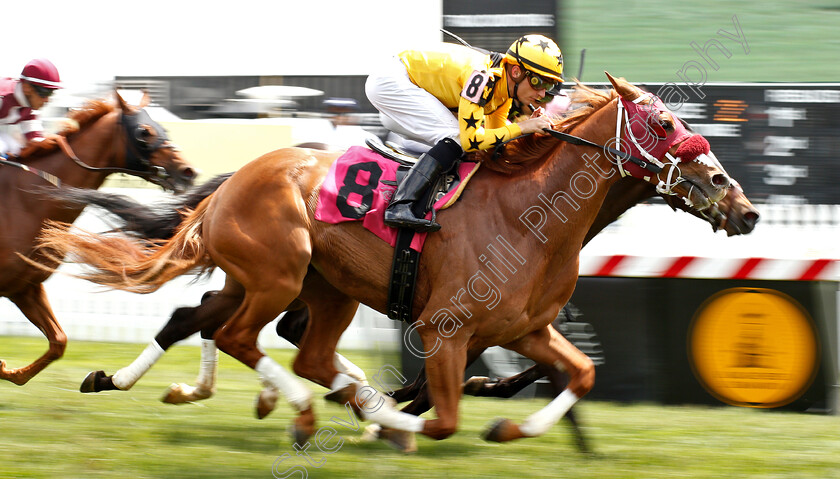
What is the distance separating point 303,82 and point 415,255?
3648 millimetres

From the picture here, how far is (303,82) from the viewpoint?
748 centimetres

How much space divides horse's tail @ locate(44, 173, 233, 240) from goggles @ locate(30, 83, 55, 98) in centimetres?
93

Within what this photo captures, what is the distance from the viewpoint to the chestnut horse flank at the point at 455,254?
4.09 m

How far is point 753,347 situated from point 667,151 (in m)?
1.80

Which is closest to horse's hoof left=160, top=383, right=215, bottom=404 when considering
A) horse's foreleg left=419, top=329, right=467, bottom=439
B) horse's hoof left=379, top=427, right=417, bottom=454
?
horse's hoof left=379, top=427, right=417, bottom=454

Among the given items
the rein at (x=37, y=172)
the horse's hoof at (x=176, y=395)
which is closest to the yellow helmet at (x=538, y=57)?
the horse's hoof at (x=176, y=395)

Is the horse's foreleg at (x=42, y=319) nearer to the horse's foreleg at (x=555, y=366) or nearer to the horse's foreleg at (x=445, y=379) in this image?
the horse's foreleg at (x=445, y=379)

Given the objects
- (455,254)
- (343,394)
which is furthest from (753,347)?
(343,394)

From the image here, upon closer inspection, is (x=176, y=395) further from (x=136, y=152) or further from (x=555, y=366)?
(x=555, y=366)

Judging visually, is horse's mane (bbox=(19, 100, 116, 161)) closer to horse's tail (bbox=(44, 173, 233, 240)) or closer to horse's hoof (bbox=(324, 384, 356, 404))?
horse's tail (bbox=(44, 173, 233, 240))

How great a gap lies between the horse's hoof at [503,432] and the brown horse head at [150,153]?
278 centimetres

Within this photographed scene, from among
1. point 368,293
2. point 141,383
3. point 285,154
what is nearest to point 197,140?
point 141,383

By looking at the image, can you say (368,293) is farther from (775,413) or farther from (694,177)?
(775,413)

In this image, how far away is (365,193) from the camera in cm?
430
